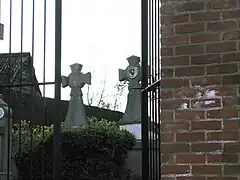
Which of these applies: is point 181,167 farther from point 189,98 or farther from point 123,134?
point 123,134

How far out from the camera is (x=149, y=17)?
471 centimetres

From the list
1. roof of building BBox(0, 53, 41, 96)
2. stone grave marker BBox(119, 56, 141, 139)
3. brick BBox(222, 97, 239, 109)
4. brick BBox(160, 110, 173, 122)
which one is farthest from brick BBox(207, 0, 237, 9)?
stone grave marker BBox(119, 56, 141, 139)

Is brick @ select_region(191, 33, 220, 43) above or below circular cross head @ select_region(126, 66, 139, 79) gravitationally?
below

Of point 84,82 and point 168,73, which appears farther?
point 84,82

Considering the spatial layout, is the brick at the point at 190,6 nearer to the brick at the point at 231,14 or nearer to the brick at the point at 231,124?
the brick at the point at 231,14

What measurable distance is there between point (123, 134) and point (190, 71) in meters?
7.83

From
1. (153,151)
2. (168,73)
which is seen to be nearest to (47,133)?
(153,151)

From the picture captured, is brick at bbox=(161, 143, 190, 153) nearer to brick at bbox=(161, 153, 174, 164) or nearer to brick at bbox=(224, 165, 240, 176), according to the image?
brick at bbox=(161, 153, 174, 164)

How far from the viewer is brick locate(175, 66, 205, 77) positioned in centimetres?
331

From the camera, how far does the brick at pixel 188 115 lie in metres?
3.28

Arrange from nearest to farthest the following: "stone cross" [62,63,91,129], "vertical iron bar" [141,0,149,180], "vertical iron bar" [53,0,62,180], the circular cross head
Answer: "vertical iron bar" [53,0,62,180] → "vertical iron bar" [141,0,149,180] → the circular cross head → "stone cross" [62,63,91,129]

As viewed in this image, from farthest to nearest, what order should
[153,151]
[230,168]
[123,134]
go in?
[123,134] < [153,151] < [230,168]

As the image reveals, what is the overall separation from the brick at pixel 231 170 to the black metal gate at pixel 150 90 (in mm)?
1251

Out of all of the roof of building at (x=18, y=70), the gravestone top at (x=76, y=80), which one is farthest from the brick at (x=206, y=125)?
the gravestone top at (x=76, y=80)
